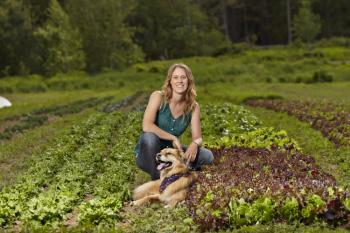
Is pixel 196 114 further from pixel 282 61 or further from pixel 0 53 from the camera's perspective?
pixel 0 53

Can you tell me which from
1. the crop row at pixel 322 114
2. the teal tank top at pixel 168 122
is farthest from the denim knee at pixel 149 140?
the crop row at pixel 322 114

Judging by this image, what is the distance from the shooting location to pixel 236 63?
60.2m

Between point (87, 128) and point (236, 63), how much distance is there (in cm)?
3905

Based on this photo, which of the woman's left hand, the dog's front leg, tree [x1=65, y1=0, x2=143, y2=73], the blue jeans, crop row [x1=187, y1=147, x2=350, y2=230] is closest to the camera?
crop row [x1=187, y1=147, x2=350, y2=230]

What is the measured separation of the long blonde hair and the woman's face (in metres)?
0.05

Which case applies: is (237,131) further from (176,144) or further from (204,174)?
(176,144)

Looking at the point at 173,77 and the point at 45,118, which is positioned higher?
the point at 173,77

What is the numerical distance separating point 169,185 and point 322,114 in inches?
571

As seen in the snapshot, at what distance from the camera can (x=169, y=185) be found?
11164 millimetres

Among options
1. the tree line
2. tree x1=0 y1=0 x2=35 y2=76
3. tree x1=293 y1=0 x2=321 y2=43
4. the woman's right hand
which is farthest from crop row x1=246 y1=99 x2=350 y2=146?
tree x1=293 y1=0 x2=321 y2=43

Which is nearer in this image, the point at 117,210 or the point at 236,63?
the point at 117,210

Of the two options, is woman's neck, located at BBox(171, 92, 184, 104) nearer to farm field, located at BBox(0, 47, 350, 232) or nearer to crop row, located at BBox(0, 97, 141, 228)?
farm field, located at BBox(0, 47, 350, 232)

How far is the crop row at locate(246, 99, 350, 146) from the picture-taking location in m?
19.7

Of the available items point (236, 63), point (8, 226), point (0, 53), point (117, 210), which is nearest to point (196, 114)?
point (117, 210)
